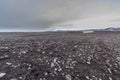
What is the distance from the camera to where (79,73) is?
7.75m

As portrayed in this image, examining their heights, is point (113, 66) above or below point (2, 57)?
below

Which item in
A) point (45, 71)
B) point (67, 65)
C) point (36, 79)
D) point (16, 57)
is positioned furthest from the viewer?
point (16, 57)

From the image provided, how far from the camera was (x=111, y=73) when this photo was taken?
8.36m

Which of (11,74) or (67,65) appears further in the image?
(67,65)

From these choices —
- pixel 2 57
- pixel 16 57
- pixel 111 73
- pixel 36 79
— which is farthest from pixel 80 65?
Answer: pixel 2 57

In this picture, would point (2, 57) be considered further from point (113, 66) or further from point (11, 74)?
point (113, 66)

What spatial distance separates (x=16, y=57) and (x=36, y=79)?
2611 mm

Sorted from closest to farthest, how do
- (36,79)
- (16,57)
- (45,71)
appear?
(36,79) → (45,71) → (16,57)

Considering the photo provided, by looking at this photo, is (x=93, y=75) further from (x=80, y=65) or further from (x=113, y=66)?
(x=113, y=66)

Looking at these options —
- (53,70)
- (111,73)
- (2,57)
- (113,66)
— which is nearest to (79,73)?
(53,70)

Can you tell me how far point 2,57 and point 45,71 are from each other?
292cm

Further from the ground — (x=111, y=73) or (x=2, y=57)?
(x=2, y=57)

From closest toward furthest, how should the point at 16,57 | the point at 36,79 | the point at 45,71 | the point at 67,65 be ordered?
the point at 36,79
the point at 45,71
the point at 67,65
the point at 16,57

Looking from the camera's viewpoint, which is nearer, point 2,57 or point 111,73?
point 111,73
